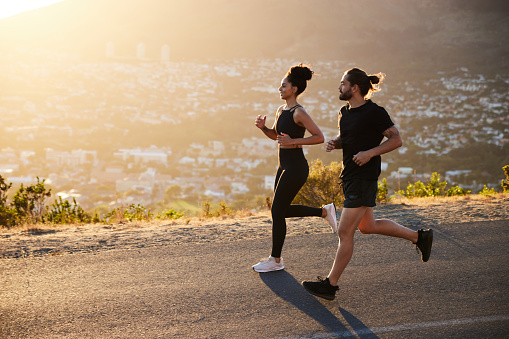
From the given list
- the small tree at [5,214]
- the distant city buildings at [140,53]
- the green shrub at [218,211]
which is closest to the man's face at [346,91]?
the green shrub at [218,211]

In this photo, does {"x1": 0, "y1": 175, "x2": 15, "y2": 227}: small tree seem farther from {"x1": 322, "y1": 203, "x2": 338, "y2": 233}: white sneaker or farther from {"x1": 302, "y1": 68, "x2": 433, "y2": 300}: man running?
{"x1": 302, "y1": 68, "x2": 433, "y2": 300}: man running

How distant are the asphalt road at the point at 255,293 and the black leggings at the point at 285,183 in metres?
0.38

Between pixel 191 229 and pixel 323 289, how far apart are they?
284 centimetres

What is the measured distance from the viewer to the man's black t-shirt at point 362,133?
3.23 m

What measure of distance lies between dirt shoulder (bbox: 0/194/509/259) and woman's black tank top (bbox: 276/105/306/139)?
72.3 inches

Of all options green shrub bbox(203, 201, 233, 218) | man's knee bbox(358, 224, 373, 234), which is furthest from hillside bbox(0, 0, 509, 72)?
man's knee bbox(358, 224, 373, 234)

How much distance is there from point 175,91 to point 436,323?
2888 inches

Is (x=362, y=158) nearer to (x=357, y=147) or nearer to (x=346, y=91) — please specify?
(x=357, y=147)

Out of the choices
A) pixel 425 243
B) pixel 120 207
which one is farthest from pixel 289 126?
pixel 120 207

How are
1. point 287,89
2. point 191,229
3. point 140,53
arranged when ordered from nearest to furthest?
1. point 287,89
2. point 191,229
3. point 140,53

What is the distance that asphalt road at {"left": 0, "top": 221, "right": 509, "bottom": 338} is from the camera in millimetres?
2916

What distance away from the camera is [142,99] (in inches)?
2640

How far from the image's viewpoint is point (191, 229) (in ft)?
19.2

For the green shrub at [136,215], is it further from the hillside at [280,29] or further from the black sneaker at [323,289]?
the hillside at [280,29]
